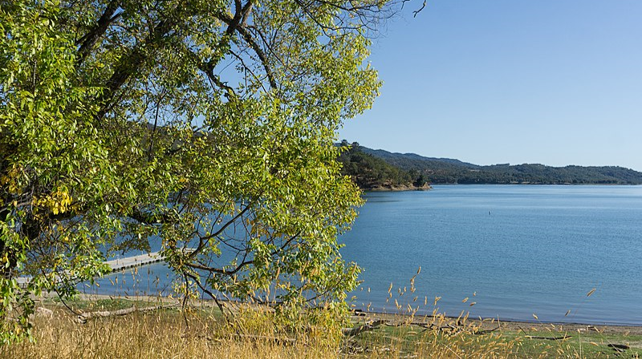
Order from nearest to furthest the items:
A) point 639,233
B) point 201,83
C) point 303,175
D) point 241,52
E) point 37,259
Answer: point 37,259 < point 303,175 < point 201,83 < point 241,52 < point 639,233

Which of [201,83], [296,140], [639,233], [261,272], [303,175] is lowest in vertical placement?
[639,233]

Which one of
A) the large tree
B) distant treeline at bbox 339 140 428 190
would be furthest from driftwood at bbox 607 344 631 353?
distant treeline at bbox 339 140 428 190

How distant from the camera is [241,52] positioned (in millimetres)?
9133

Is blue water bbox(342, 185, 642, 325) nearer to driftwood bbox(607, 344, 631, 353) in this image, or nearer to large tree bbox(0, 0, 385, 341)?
large tree bbox(0, 0, 385, 341)

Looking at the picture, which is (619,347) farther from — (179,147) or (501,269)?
(501,269)

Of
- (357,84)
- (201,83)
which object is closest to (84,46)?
(201,83)

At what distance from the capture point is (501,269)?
36.1 m

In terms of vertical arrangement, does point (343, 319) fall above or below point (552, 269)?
above

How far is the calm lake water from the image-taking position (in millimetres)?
24500

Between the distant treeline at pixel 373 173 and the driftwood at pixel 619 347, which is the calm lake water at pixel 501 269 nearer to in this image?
the driftwood at pixel 619 347

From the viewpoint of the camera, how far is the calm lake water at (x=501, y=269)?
24.5 m

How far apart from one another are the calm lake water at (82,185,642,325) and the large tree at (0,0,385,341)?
4.82 ft

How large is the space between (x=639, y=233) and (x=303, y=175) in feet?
211

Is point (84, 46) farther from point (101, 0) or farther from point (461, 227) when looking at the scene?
point (461, 227)
